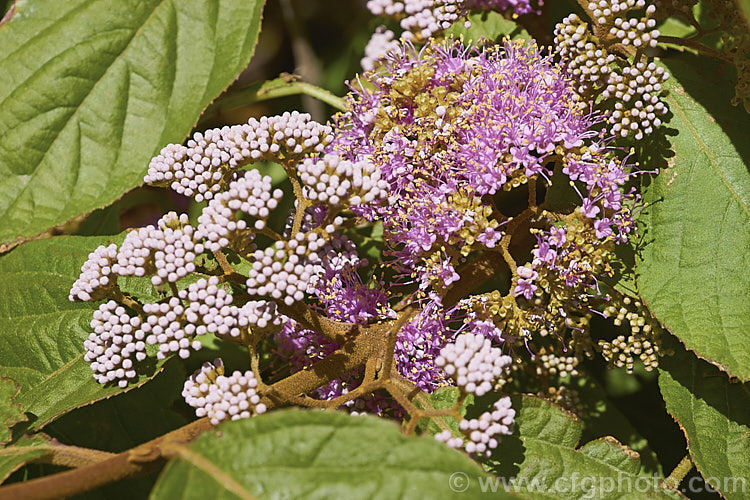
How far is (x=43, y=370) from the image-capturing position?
1.83 meters

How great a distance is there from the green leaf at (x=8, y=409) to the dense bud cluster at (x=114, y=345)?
21 centimetres

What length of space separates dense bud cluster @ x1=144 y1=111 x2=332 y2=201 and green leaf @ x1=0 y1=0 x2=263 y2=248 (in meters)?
0.30

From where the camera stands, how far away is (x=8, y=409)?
5.65 feet

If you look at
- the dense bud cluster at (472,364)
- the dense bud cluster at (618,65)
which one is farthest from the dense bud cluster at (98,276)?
the dense bud cluster at (618,65)

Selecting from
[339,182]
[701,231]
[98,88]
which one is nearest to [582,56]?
[701,231]

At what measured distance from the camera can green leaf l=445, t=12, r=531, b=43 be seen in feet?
7.00

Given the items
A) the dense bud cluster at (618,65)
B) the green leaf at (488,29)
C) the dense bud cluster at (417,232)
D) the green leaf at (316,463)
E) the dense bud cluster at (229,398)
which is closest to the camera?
the green leaf at (316,463)

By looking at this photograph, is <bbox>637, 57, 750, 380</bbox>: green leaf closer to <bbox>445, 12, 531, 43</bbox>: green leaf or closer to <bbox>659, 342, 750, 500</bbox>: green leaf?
<bbox>659, 342, 750, 500</bbox>: green leaf

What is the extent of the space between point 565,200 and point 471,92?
39 cm

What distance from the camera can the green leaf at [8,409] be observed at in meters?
1.67

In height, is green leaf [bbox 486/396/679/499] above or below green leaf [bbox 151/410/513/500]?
below

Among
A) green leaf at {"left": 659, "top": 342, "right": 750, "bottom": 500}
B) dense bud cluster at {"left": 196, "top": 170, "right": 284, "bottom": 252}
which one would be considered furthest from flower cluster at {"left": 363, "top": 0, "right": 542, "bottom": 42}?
green leaf at {"left": 659, "top": 342, "right": 750, "bottom": 500}

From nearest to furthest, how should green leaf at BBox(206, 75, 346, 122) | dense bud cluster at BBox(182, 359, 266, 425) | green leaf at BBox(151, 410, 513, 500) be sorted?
green leaf at BBox(151, 410, 513, 500)
dense bud cluster at BBox(182, 359, 266, 425)
green leaf at BBox(206, 75, 346, 122)

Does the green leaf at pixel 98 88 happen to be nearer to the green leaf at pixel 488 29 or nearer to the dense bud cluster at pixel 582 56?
the green leaf at pixel 488 29
